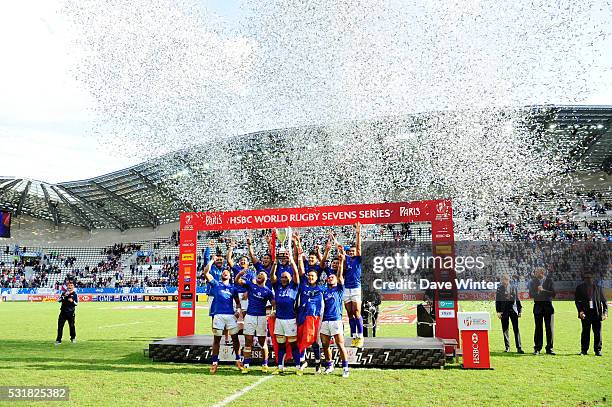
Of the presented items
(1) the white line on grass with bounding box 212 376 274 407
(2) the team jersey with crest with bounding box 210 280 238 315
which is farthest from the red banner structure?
(1) the white line on grass with bounding box 212 376 274 407

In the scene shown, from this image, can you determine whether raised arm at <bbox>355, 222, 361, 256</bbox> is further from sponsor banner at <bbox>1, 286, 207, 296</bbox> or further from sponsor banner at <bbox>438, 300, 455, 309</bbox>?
sponsor banner at <bbox>1, 286, 207, 296</bbox>

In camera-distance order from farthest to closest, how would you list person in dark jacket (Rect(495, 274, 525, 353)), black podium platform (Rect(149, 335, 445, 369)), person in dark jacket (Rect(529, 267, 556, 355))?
person in dark jacket (Rect(495, 274, 525, 353)), person in dark jacket (Rect(529, 267, 556, 355)), black podium platform (Rect(149, 335, 445, 369))

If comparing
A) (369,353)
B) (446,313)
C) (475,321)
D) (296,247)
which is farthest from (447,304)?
(296,247)

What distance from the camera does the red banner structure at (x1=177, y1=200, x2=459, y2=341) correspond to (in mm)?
11594

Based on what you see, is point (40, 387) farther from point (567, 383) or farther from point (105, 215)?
point (105, 215)

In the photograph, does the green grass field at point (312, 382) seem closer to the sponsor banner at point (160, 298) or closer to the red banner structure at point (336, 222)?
the red banner structure at point (336, 222)

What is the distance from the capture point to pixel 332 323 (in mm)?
10023

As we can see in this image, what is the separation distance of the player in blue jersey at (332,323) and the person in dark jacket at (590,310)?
6258 millimetres

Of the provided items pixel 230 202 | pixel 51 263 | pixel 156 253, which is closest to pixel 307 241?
pixel 230 202

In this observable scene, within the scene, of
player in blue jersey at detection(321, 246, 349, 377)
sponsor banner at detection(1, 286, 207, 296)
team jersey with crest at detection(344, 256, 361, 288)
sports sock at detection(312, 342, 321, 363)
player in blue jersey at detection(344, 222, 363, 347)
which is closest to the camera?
player in blue jersey at detection(321, 246, 349, 377)

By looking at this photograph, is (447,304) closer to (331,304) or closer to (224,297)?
(331,304)

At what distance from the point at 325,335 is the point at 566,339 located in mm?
9347

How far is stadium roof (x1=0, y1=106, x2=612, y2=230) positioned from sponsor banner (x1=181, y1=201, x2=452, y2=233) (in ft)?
82.1

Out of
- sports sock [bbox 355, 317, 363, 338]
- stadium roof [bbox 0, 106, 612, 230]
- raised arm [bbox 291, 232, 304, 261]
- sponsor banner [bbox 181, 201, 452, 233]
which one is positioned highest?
stadium roof [bbox 0, 106, 612, 230]
